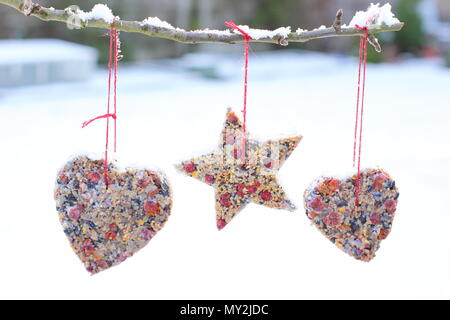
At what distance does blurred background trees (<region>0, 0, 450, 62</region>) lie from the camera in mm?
7004

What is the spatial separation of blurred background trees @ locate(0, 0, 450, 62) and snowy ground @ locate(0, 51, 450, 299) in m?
0.51

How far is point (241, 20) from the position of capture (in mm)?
8078

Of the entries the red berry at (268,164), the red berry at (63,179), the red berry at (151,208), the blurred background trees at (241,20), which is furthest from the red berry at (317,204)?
the blurred background trees at (241,20)

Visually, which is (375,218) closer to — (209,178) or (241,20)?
(209,178)

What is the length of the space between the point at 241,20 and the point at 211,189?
5.39 m

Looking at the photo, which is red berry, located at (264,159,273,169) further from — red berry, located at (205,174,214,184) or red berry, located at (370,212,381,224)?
red berry, located at (370,212,381,224)

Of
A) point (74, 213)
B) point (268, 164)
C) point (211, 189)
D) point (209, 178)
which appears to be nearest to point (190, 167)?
point (209, 178)

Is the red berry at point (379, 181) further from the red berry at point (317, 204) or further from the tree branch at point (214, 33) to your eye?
the tree branch at point (214, 33)

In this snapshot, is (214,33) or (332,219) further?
(332,219)

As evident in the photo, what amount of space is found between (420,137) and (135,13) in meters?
3.91

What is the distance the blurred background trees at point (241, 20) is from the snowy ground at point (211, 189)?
51cm

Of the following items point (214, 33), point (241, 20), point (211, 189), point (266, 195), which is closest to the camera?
point (214, 33)

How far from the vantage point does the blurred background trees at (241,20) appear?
7.00 metres

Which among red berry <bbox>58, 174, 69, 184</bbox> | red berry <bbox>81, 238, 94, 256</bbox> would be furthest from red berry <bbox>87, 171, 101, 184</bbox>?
red berry <bbox>81, 238, 94, 256</bbox>
